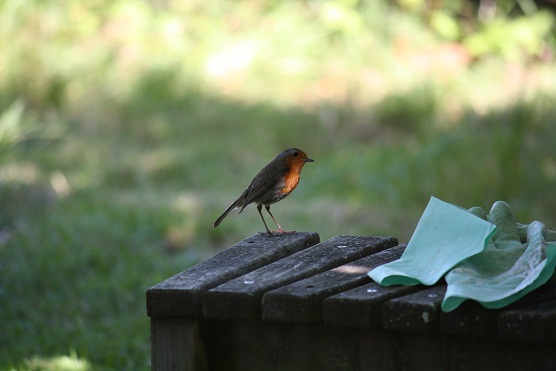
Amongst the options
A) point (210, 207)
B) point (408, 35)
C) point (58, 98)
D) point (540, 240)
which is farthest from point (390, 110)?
point (540, 240)

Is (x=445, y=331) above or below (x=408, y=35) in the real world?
below

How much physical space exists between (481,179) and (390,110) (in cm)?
217

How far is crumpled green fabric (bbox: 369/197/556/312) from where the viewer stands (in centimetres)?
219

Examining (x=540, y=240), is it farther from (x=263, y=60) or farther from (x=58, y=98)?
(x=263, y=60)

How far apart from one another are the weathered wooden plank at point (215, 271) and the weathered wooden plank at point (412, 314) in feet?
1.74

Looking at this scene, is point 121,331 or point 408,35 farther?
point 408,35

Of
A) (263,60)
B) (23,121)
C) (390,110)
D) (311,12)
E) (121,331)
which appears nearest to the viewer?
(121,331)

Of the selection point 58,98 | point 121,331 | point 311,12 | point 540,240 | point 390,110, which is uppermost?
point 311,12

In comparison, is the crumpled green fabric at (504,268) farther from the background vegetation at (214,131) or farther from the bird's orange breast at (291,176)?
the background vegetation at (214,131)

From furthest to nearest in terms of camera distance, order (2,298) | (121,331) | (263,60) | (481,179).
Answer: (263,60) → (481,179) → (2,298) → (121,331)

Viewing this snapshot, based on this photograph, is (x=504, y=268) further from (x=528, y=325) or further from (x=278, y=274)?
(x=278, y=274)

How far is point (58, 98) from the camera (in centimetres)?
803

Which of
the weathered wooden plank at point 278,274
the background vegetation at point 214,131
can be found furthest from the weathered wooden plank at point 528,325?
the background vegetation at point 214,131

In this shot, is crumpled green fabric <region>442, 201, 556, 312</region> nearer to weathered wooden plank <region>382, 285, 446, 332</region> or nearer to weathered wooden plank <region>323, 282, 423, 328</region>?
weathered wooden plank <region>382, 285, 446, 332</region>
